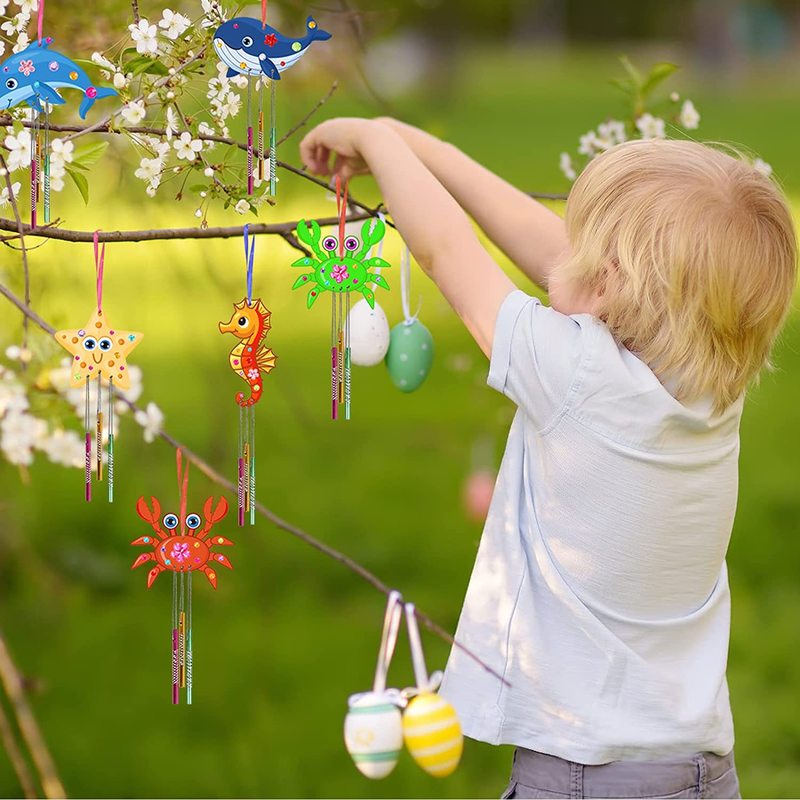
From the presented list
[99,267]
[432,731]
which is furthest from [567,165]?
[432,731]

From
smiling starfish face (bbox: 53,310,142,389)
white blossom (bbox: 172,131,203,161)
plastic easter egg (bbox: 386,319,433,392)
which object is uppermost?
white blossom (bbox: 172,131,203,161)

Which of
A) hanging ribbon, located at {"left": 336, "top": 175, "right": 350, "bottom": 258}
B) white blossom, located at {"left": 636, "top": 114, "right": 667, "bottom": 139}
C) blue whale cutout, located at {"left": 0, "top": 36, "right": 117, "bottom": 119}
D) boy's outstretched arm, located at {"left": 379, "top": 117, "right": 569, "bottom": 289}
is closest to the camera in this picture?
blue whale cutout, located at {"left": 0, "top": 36, "right": 117, "bottom": 119}

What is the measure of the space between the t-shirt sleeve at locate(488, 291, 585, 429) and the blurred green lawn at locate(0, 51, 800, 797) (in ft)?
2.18

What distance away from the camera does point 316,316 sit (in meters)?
6.15

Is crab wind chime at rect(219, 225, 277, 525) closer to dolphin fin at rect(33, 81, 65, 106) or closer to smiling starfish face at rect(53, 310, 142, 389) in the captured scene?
smiling starfish face at rect(53, 310, 142, 389)

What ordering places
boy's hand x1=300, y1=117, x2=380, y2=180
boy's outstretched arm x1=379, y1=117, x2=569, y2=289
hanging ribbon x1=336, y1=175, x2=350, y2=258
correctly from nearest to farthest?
1. hanging ribbon x1=336, y1=175, x2=350, y2=258
2. boy's hand x1=300, y1=117, x2=380, y2=180
3. boy's outstretched arm x1=379, y1=117, x2=569, y2=289

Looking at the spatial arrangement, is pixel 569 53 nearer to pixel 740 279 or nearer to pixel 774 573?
pixel 774 573

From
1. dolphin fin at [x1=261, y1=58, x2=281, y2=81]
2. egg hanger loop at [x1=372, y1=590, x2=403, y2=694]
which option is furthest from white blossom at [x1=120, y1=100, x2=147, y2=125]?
egg hanger loop at [x1=372, y1=590, x2=403, y2=694]

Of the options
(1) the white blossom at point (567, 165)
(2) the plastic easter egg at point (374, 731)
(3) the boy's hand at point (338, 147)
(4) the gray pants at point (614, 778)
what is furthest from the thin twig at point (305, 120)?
(4) the gray pants at point (614, 778)

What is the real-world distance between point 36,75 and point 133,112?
3.6 inches

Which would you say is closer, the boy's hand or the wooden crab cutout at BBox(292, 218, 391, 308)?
the wooden crab cutout at BBox(292, 218, 391, 308)

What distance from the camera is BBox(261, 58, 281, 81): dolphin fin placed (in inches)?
47.7

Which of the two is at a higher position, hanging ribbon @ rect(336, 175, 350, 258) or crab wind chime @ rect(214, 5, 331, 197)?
crab wind chime @ rect(214, 5, 331, 197)

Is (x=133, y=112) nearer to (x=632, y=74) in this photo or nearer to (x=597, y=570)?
(x=597, y=570)
